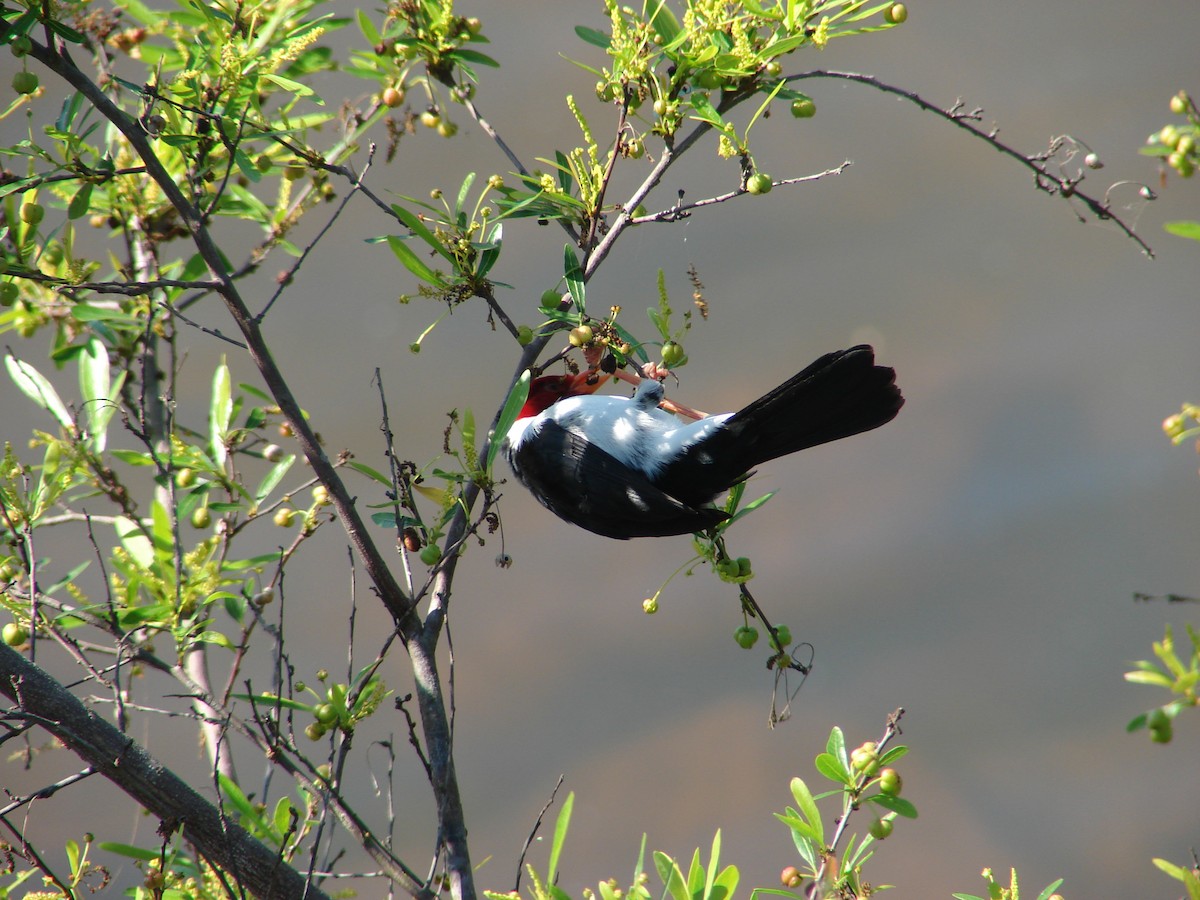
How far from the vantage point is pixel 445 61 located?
2.02m

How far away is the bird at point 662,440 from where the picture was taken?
234 cm

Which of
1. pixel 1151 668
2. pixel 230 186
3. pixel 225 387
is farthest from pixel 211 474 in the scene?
pixel 1151 668

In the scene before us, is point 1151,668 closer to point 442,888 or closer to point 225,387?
point 442,888

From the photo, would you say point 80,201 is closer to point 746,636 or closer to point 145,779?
point 145,779

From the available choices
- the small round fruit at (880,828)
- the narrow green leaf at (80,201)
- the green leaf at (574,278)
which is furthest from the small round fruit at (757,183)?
the narrow green leaf at (80,201)

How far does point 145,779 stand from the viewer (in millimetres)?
1648

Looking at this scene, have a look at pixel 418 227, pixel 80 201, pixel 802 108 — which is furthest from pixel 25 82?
pixel 802 108

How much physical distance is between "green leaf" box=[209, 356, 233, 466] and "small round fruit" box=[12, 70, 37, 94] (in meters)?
0.73

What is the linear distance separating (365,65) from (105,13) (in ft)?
1.84

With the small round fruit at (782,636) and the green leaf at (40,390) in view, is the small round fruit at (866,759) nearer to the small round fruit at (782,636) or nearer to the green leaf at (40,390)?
the small round fruit at (782,636)

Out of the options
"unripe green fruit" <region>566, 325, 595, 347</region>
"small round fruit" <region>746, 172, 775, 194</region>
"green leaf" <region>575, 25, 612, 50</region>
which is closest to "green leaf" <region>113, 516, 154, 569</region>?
"unripe green fruit" <region>566, 325, 595, 347</region>

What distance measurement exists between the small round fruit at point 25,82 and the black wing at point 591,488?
4.29ft

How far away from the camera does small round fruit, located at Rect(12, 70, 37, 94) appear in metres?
1.80

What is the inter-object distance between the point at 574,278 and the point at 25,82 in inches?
38.3
